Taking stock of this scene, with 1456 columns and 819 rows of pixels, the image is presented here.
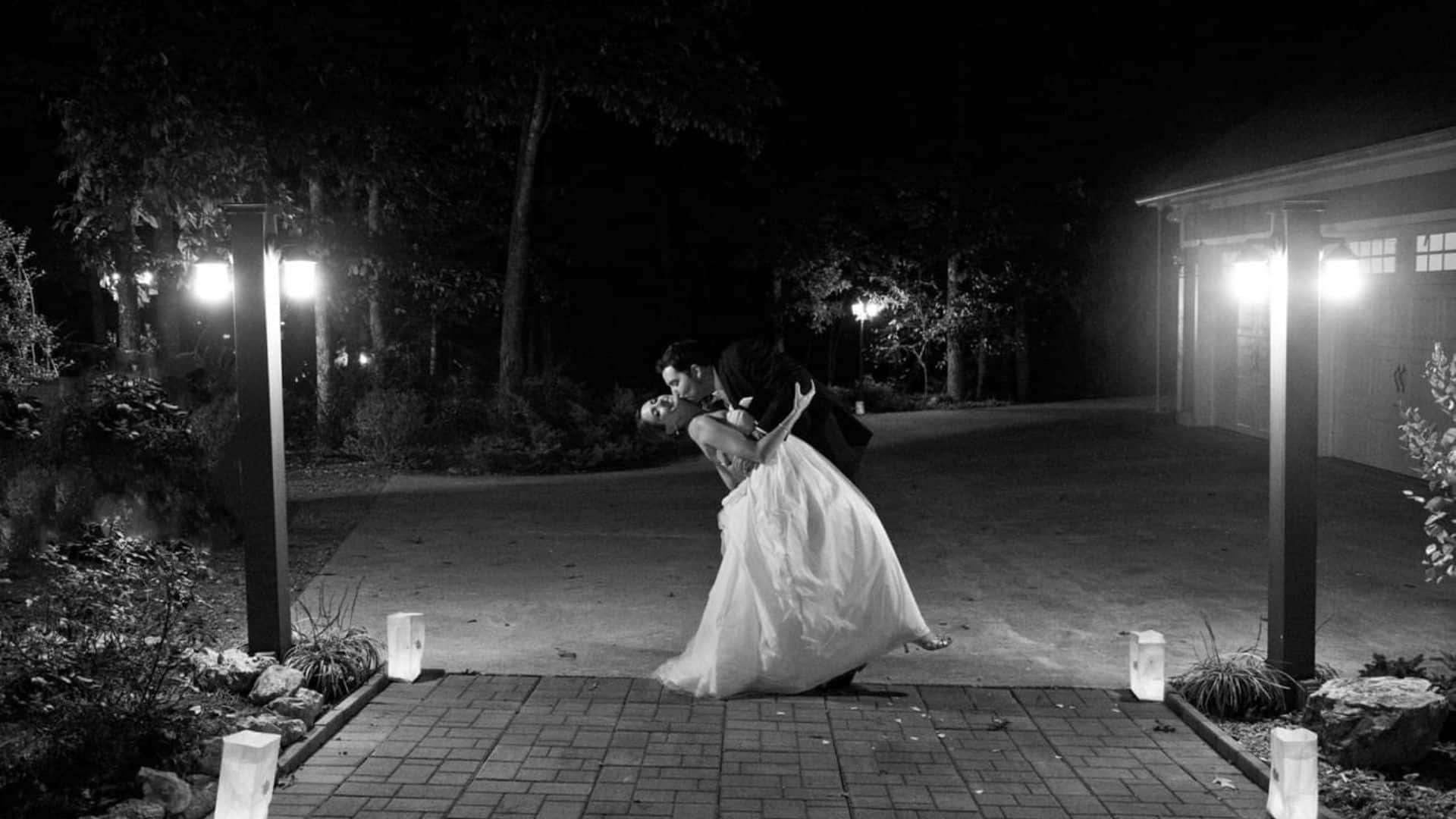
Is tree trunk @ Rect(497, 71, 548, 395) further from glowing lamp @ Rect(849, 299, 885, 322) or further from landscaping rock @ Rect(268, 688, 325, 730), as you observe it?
landscaping rock @ Rect(268, 688, 325, 730)

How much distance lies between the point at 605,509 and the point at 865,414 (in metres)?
12.9

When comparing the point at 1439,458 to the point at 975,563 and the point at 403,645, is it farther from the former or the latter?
the point at 403,645

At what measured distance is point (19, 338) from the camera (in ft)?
38.3

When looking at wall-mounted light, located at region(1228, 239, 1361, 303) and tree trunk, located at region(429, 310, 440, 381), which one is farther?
tree trunk, located at region(429, 310, 440, 381)

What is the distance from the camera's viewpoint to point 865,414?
85.8 ft

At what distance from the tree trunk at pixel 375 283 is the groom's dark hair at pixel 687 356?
14.8m

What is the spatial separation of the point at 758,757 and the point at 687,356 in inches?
86.4

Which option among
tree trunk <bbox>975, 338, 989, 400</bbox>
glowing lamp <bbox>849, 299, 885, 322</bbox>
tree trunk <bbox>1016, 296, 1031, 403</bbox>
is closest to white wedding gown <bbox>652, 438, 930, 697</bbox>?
glowing lamp <bbox>849, 299, 885, 322</bbox>

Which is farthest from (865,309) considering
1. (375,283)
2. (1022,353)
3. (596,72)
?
(375,283)

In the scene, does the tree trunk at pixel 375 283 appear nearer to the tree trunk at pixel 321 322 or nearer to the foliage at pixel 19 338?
the tree trunk at pixel 321 322

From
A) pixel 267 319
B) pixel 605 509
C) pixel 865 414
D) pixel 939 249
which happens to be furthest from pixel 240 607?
pixel 939 249

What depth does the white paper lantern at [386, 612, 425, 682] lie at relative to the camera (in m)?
7.36

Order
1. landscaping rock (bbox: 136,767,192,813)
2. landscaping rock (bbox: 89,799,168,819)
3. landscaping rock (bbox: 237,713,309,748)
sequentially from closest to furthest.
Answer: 1. landscaping rock (bbox: 89,799,168,819)
2. landscaping rock (bbox: 136,767,192,813)
3. landscaping rock (bbox: 237,713,309,748)

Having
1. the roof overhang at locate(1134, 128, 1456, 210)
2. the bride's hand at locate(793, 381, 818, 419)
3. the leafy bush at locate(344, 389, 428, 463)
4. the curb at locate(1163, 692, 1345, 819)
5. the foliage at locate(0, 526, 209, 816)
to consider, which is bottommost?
the curb at locate(1163, 692, 1345, 819)
